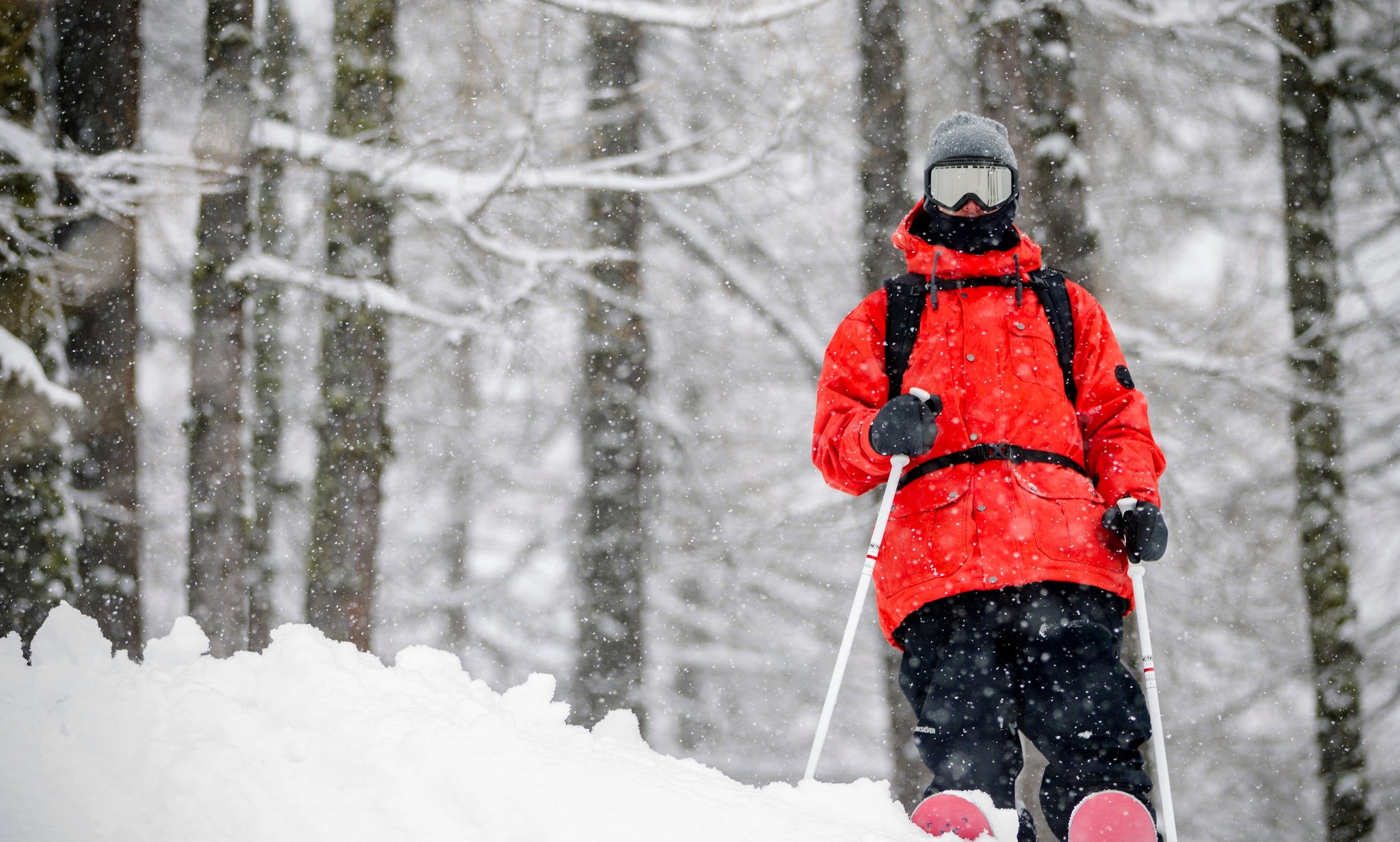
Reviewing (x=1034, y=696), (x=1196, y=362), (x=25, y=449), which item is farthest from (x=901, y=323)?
(x=25, y=449)

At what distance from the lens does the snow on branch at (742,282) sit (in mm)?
6926

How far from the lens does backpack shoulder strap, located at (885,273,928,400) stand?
2.84 meters

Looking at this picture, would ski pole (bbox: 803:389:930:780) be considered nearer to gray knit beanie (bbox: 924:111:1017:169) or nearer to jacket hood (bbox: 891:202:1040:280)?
jacket hood (bbox: 891:202:1040:280)

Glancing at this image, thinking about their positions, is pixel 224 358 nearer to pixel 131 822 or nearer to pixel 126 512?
pixel 126 512

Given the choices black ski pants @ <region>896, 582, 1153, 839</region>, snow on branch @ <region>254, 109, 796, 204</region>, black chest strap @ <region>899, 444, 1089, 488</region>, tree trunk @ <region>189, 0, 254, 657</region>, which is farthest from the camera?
tree trunk @ <region>189, 0, 254, 657</region>

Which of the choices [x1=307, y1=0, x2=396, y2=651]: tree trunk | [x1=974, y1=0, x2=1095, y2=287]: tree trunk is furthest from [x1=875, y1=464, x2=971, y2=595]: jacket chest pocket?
[x1=307, y1=0, x2=396, y2=651]: tree trunk

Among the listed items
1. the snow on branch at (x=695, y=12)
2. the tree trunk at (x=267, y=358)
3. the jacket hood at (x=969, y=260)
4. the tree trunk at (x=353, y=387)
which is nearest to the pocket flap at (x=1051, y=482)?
the jacket hood at (x=969, y=260)

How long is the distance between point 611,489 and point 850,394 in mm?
4597

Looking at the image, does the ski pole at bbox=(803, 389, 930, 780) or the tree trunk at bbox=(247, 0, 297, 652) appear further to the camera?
the tree trunk at bbox=(247, 0, 297, 652)

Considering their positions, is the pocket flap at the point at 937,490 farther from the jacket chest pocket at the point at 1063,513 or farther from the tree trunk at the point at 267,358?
the tree trunk at the point at 267,358

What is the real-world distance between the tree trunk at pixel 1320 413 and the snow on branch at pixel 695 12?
10.4ft

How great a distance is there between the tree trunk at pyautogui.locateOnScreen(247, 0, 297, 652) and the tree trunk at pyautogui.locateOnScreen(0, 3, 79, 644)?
1.22 metres

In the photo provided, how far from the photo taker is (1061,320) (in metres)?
2.81

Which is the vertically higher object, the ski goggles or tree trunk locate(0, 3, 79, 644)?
the ski goggles
